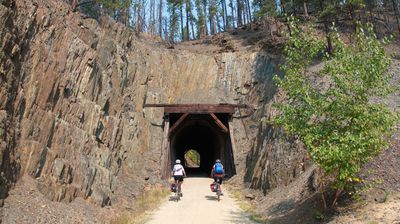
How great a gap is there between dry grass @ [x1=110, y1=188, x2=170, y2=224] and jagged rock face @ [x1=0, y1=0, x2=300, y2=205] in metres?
0.88

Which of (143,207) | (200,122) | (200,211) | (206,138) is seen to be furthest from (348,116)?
(206,138)

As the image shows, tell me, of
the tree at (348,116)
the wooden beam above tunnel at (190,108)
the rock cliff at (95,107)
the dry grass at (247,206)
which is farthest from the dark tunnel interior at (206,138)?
the tree at (348,116)

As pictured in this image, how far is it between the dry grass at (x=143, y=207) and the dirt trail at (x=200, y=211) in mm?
375

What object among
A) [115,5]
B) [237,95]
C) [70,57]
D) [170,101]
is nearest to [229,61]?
[237,95]

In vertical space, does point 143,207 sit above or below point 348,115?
below

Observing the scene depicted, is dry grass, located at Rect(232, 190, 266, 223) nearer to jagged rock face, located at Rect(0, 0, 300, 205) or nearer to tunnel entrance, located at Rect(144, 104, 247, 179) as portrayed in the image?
jagged rock face, located at Rect(0, 0, 300, 205)

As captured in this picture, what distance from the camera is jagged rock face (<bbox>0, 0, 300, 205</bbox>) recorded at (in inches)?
424

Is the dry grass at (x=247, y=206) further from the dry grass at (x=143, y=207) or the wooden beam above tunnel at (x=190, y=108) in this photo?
the wooden beam above tunnel at (x=190, y=108)

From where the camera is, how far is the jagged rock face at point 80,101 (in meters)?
10.8

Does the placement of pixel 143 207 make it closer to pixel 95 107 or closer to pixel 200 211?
pixel 200 211

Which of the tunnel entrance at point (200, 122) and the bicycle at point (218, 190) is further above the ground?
the tunnel entrance at point (200, 122)

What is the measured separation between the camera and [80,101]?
15.0m

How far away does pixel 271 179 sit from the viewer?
51.4 feet

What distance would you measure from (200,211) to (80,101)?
22.5ft
